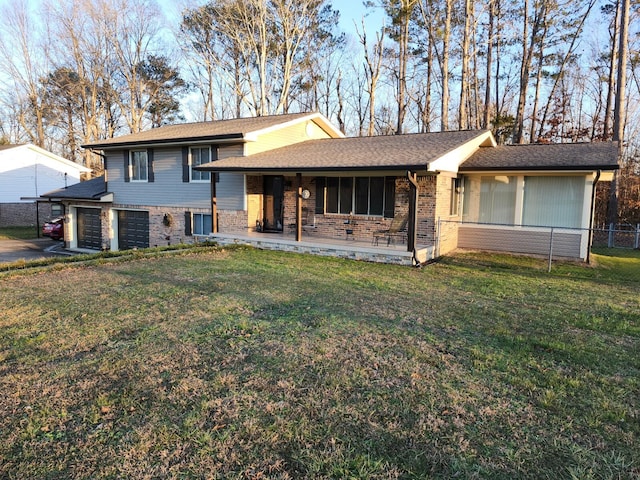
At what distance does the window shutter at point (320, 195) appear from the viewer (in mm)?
12992

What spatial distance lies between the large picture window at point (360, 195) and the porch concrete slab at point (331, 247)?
103 centimetres

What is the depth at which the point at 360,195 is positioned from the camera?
1243cm

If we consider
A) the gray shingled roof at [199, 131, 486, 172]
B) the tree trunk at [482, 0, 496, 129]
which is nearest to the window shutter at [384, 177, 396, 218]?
the gray shingled roof at [199, 131, 486, 172]

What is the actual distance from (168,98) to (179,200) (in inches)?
763

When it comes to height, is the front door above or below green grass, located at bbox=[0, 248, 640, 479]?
above

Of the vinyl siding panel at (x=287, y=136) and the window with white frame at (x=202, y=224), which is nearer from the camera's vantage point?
the vinyl siding panel at (x=287, y=136)

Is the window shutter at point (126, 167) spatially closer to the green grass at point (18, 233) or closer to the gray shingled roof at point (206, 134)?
the gray shingled roof at point (206, 134)

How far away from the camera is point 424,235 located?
37.7ft

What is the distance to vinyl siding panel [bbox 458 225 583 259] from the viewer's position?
1128cm

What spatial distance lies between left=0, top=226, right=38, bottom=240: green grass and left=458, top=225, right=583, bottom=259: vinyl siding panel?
2153cm

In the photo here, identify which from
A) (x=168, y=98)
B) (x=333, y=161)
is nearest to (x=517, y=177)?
(x=333, y=161)

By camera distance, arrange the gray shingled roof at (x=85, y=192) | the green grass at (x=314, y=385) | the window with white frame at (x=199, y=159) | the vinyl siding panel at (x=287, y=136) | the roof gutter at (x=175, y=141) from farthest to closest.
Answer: the gray shingled roof at (x=85, y=192), the window with white frame at (x=199, y=159), the vinyl siding panel at (x=287, y=136), the roof gutter at (x=175, y=141), the green grass at (x=314, y=385)

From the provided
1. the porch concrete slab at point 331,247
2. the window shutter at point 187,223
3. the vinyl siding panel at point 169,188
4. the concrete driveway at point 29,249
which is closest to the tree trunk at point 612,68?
the porch concrete slab at point 331,247

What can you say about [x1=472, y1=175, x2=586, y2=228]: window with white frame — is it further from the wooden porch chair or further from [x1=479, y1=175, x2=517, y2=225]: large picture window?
the wooden porch chair
